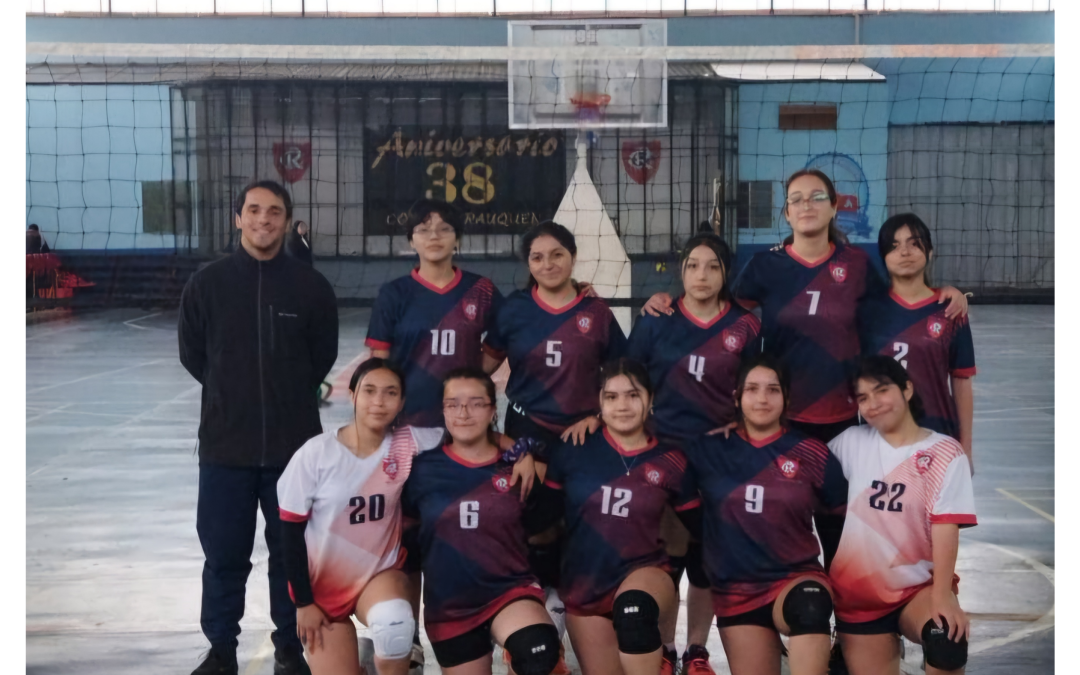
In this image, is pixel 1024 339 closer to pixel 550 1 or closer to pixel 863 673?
pixel 550 1

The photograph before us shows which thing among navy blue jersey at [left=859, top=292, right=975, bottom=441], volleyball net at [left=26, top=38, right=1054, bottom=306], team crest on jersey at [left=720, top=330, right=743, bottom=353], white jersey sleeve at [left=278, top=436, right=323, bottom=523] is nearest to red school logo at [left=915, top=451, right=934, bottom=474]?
navy blue jersey at [left=859, top=292, right=975, bottom=441]

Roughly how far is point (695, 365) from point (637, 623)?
0.83 metres

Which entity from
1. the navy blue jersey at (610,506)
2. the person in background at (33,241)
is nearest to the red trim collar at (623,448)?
the navy blue jersey at (610,506)

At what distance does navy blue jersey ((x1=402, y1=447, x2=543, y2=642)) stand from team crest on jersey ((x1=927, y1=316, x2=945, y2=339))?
144 centimetres

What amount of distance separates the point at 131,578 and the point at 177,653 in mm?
760

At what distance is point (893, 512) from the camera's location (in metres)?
3.26

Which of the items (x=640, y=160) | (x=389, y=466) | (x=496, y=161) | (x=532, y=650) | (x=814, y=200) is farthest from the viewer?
(x=496, y=161)

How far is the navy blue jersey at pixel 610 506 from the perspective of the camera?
10.6 feet

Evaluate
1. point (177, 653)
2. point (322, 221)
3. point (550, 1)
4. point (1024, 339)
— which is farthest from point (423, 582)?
point (1024, 339)

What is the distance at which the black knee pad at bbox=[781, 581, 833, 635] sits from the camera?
309 cm

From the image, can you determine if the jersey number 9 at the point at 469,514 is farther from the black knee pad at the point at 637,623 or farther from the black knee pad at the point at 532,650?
the black knee pad at the point at 637,623

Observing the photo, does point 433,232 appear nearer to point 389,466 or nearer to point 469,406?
point 469,406

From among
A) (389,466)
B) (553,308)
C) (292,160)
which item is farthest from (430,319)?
(292,160)

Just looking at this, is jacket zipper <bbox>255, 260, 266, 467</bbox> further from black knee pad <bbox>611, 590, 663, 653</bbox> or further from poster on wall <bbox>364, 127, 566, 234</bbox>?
poster on wall <bbox>364, 127, 566, 234</bbox>
